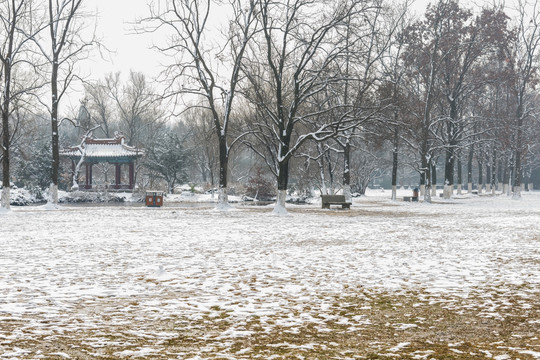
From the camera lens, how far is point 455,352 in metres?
5.86

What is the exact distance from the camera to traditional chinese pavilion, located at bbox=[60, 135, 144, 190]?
56688 mm

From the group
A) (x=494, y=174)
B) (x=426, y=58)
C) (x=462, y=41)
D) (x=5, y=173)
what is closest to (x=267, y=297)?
(x=5, y=173)

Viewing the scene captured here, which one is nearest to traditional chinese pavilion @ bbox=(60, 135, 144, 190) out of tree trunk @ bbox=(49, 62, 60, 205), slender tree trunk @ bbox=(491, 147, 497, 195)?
tree trunk @ bbox=(49, 62, 60, 205)

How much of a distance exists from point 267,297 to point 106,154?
50963mm

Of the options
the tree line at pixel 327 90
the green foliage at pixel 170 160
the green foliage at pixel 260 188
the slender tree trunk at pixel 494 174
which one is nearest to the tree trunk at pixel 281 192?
the tree line at pixel 327 90

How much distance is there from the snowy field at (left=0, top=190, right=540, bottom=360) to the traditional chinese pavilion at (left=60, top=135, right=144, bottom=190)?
135ft

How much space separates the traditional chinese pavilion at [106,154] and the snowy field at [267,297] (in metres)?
41.3

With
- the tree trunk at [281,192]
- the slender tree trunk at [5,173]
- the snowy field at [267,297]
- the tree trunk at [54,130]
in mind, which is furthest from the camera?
the tree trunk at [54,130]

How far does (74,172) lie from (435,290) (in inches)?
2079

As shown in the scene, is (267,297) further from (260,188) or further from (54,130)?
(260,188)

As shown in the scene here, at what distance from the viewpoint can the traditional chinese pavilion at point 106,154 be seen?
56.7 m

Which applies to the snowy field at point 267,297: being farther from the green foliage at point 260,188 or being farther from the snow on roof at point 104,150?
the snow on roof at point 104,150

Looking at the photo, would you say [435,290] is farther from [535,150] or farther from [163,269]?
[535,150]

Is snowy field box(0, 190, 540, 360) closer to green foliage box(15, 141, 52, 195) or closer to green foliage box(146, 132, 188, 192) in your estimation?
green foliage box(15, 141, 52, 195)
